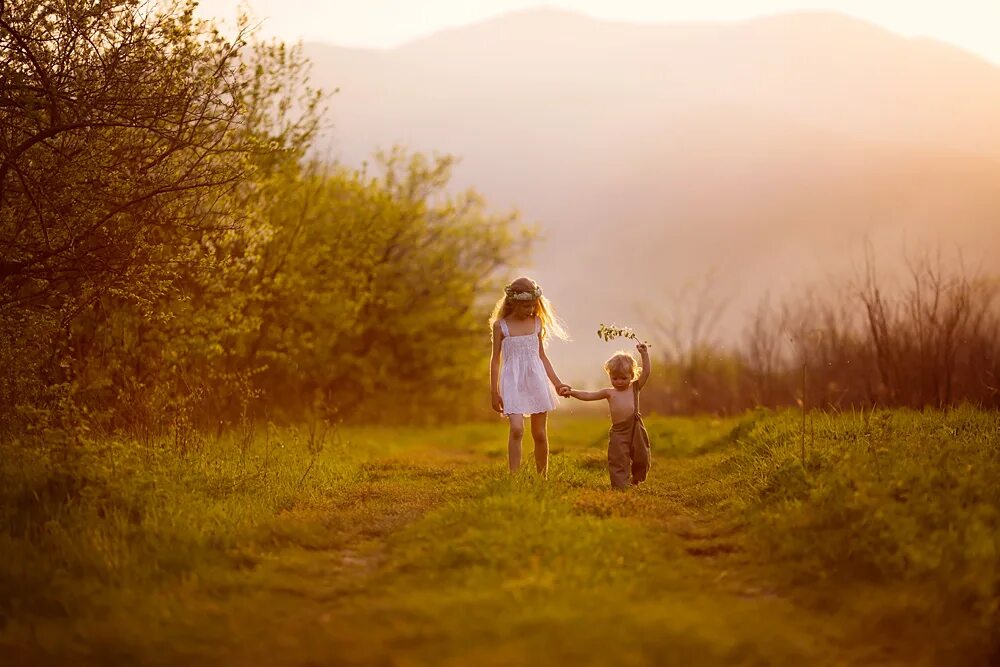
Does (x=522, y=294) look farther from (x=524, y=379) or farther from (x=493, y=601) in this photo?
(x=493, y=601)

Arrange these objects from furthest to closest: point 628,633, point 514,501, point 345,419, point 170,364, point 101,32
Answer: point 345,419 < point 170,364 < point 101,32 < point 514,501 < point 628,633

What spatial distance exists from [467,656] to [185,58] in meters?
9.21

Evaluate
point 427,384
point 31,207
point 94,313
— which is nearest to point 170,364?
point 94,313

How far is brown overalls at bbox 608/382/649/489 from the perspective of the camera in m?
11.3

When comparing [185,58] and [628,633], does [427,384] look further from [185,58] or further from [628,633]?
[628,633]

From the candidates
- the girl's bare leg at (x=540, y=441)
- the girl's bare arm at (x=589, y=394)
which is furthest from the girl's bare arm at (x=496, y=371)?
the girl's bare arm at (x=589, y=394)

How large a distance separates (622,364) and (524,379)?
129 centimetres

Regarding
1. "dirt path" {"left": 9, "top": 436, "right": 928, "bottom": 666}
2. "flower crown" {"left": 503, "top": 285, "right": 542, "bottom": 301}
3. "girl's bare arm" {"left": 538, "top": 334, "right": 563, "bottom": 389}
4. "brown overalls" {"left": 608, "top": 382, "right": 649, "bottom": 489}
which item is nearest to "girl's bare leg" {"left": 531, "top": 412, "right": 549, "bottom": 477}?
"girl's bare arm" {"left": 538, "top": 334, "right": 563, "bottom": 389}

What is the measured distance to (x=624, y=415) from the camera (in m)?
11.2

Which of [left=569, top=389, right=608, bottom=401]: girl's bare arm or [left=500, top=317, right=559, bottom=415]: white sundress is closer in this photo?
[left=569, top=389, right=608, bottom=401]: girl's bare arm

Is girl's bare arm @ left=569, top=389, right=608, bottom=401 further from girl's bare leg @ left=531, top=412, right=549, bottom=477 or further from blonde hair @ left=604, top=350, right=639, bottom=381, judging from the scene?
girl's bare leg @ left=531, top=412, right=549, bottom=477

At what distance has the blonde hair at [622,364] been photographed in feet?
37.2

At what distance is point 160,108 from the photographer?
10844mm

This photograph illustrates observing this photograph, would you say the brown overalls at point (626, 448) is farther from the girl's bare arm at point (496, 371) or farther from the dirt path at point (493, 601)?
the dirt path at point (493, 601)
